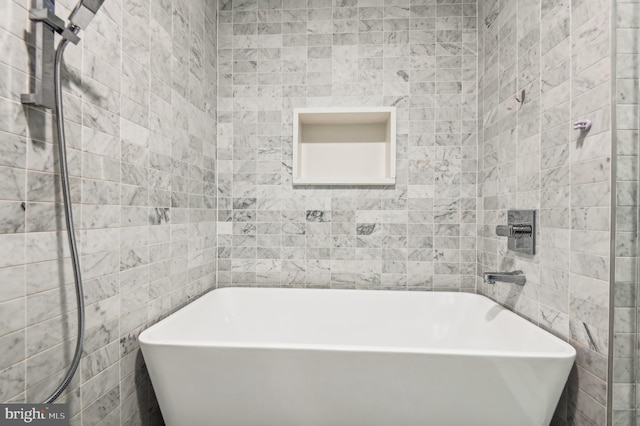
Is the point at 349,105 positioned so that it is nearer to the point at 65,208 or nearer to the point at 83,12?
the point at 83,12

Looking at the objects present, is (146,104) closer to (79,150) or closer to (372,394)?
(79,150)

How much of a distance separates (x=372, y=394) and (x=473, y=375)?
346 mm

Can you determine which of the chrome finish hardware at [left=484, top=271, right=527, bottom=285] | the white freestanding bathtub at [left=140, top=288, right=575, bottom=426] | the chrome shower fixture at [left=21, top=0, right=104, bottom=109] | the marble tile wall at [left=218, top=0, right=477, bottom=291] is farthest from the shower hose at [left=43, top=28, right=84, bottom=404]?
the chrome finish hardware at [left=484, top=271, right=527, bottom=285]

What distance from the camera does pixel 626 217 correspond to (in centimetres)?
96

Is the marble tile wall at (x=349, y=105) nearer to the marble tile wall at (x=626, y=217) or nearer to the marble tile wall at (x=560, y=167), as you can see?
the marble tile wall at (x=560, y=167)

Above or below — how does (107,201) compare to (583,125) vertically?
below

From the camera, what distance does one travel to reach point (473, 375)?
3.57 feet

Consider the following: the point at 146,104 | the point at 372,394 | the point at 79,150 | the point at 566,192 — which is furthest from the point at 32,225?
the point at 566,192

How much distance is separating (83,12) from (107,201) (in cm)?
56

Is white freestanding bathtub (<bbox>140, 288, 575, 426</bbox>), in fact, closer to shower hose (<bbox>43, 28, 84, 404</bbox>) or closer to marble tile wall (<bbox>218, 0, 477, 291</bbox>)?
shower hose (<bbox>43, 28, 84, 404</bbox>)
